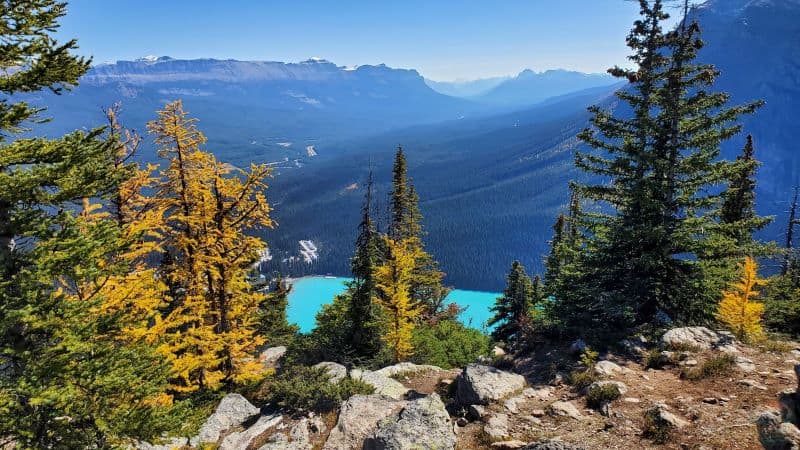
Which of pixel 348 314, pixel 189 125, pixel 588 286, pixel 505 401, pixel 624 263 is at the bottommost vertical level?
pixel 348 314

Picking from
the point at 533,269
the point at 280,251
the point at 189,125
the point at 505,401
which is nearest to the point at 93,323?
the point at 189,125

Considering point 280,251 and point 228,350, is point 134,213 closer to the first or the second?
point 228,350

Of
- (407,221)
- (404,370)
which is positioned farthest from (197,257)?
(407,221)

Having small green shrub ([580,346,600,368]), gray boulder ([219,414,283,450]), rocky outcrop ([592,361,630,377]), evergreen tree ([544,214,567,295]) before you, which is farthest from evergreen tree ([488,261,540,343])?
gray boulder ([219,414,283,450])

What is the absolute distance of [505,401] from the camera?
437 inches

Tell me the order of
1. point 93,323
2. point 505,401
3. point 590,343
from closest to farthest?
point 93,323 → point 505,401 → point 590,343

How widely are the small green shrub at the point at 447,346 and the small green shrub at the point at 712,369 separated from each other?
1291 cm

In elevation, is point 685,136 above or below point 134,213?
above

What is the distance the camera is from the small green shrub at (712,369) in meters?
10.7

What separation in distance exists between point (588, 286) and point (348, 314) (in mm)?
13072

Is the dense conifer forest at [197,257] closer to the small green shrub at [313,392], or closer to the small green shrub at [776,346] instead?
the small green shrub at [313,392]

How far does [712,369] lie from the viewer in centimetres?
1080

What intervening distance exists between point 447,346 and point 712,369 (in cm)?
1708

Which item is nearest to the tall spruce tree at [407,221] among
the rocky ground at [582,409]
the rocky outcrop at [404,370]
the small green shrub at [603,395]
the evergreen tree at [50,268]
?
the rocky outcrop at [404,370]
